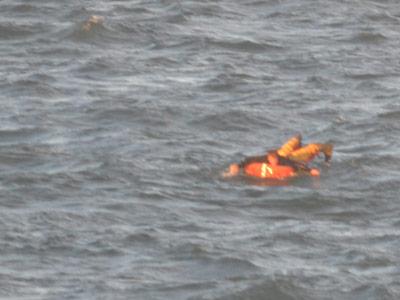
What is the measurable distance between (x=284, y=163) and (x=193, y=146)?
2.63 meters

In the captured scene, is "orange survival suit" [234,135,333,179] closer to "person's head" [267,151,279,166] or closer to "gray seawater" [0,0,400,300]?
"person's head" [267,151,279,166]

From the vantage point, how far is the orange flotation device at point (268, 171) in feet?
98.1

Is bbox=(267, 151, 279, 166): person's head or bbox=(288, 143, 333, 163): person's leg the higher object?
bbox=(267, 151, 279, 166): person's head

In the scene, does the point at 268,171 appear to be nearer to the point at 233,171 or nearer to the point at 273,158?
the point at 273,158

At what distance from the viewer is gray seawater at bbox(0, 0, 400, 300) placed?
25906 millimetres

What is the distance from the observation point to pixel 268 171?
1181 inches

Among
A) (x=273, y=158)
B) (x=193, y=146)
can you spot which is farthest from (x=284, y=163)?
(x=193, y=146)

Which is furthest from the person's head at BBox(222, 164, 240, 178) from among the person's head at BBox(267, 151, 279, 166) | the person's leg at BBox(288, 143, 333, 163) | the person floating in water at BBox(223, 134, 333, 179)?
the person's leg at BBox(288, 143, 333, 163)

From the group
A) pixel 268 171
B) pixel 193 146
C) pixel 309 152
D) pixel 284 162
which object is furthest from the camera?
pixel 193 146

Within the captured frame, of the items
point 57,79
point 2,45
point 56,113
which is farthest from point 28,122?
point 2,45

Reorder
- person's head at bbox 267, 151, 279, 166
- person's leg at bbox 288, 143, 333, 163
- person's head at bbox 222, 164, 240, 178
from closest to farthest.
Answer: person's head at bbox 267, 151, 279, 166
person's head at bbox 222, 164, 240, 178
person's leg at bbox 288, 143, 333, 163

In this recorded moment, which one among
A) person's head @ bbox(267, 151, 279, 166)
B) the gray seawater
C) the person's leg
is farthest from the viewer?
the person's leg

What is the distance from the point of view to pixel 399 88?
1428 inches

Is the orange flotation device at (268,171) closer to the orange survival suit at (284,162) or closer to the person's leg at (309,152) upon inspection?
the orange survival suit at (284,162)
